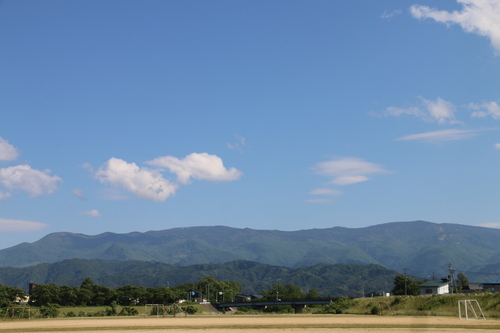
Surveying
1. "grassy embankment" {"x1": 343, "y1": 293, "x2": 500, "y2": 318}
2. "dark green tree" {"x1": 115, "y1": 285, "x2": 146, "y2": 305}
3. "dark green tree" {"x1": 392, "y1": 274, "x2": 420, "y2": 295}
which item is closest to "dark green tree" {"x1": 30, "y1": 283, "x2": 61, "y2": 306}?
"dark green tree" {"x1": 115, "y1": 285, "x2": 146, "y2": 305}

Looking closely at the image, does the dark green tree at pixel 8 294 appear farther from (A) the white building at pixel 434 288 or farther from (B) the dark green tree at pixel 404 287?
(B) the dark green tree at pixel 404 287

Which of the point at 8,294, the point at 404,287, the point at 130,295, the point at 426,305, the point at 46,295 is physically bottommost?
the point at 130,295


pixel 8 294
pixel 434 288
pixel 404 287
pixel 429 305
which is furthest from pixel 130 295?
pixel 429 305

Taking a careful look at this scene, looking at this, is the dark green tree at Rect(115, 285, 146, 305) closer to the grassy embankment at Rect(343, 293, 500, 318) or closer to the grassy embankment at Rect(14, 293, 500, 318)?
the grassy embankment at Rect(14, 293, 500, 318)

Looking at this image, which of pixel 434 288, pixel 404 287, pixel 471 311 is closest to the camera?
pixel 471 311

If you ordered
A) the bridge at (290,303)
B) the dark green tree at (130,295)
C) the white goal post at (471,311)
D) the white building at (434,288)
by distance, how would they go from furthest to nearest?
the bridge at (290,303) < the dark green tree at (130,295) < the white building at (434,288) < the white goal post at (471,311)

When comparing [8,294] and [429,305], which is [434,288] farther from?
[8,294]

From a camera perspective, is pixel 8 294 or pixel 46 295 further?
pixel 46 295

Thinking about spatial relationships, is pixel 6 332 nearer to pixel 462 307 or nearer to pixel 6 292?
pixel 462 307

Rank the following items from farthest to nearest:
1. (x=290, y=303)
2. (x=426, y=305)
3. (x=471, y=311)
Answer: (x=290, y=303) < (x=426, y=305) < (x=471, y=311)

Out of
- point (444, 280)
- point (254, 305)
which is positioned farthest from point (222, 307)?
point (444, 280)

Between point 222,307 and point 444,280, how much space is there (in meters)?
82.1

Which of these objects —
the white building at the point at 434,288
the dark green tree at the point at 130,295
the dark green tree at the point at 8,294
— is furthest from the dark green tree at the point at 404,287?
the dark green tree at the point at 8,294

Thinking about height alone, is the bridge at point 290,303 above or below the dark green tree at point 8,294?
below
